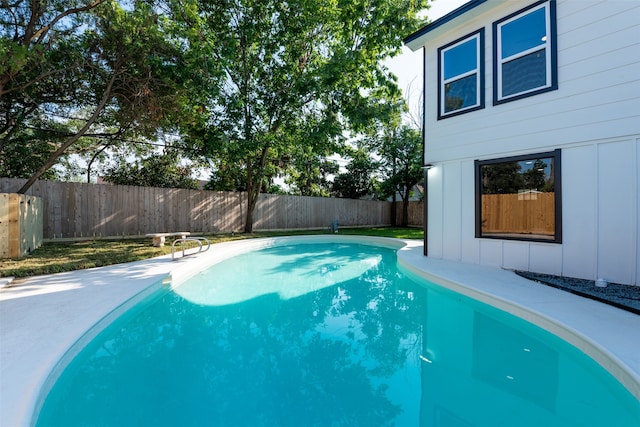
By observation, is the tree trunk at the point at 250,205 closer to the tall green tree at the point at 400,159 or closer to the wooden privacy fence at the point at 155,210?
the wooden privacy fence at the point at 155,210

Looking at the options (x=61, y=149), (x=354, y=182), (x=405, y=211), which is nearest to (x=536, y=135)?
(x=61, y=149)

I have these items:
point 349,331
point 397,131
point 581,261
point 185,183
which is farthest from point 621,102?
point 185,183

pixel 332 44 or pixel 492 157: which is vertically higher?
pixel 332 44

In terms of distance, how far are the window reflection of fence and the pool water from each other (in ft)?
9.76

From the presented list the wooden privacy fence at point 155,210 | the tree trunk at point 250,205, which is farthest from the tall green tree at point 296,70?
the wooden privacy fence at point 155,210

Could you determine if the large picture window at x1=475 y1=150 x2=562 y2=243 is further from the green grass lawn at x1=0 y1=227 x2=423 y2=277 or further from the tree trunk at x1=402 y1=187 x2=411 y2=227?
the tree trunk at x1=402 y1=187 x2=411 y2=227

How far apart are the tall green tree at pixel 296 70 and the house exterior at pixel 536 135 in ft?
9.28

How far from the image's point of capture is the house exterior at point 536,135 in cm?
443

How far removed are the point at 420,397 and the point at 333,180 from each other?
18792mm

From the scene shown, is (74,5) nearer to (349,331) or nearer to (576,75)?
(349,331)

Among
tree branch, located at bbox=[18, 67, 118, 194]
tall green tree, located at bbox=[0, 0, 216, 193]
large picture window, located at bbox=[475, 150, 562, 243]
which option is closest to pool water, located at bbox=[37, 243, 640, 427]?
large picture window, located at bbox=[475, 150, 562, 243]

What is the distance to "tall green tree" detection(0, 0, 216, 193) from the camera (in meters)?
6.66

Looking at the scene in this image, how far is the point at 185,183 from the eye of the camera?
614 inches

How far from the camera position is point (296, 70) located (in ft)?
36.2
